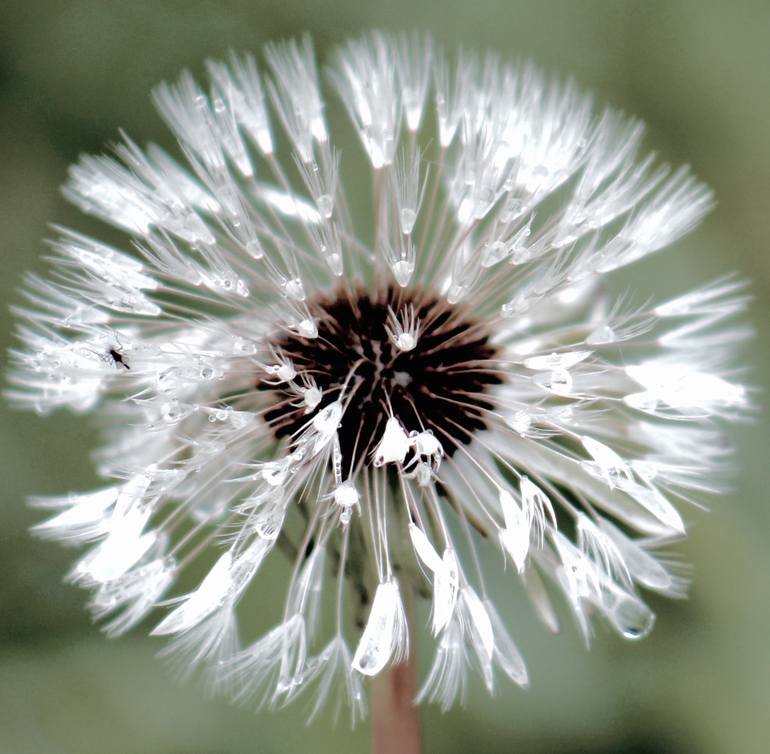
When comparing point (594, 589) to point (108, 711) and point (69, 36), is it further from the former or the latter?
point (69, 36)

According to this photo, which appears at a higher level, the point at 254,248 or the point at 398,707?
the point at 254,248

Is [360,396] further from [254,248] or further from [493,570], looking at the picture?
[493,570]

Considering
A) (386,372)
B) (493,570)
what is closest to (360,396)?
(386,372)

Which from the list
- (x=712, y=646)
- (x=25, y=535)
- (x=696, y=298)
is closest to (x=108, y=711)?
(x=25, y=535)

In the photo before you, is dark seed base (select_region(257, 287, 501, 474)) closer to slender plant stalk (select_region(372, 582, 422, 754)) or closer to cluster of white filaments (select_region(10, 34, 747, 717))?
cluster of white filaments (select_region(10, 34, 747, 717))

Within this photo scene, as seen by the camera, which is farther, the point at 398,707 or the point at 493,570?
the point at 493,570

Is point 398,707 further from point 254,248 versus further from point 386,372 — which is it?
point 254,248

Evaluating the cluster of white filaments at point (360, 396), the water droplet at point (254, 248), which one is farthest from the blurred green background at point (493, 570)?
the water droplet at point (254, 248)

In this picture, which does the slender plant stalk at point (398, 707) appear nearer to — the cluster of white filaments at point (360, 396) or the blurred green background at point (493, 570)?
the cluster of white filaments at point (360, 396)
